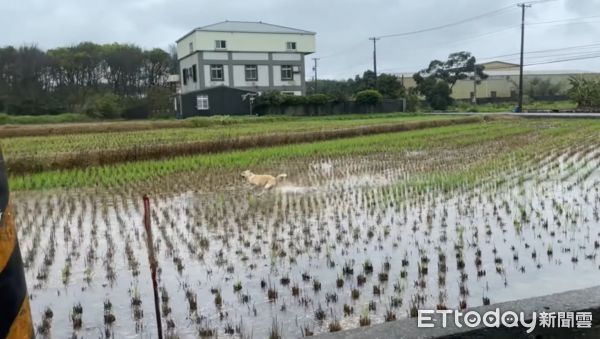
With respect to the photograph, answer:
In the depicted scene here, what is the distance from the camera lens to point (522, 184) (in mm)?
8133

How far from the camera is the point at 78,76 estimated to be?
47.3 metres

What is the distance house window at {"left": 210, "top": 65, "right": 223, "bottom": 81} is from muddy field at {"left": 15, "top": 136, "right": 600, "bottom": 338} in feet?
112

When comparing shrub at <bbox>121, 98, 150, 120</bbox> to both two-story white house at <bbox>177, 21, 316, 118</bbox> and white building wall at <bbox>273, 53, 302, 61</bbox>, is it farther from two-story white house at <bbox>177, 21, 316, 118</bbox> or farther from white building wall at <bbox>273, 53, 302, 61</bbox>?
white building wall at <bbox>273, 53, 302, 61</bbox>

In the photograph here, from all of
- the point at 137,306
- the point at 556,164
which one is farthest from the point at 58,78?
the point at 137,306

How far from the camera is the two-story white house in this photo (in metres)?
41.0

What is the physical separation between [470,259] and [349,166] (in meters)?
6.91

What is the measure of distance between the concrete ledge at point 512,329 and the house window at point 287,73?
4212 centimetres

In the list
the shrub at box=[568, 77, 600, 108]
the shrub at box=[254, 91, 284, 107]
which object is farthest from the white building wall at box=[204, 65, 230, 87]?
the shrub at box=[568, 77, 600, 108]

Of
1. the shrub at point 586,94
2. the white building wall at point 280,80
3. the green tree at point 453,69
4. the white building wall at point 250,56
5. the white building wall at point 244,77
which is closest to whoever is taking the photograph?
the shrub at point 586,94

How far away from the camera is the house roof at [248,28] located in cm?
4138

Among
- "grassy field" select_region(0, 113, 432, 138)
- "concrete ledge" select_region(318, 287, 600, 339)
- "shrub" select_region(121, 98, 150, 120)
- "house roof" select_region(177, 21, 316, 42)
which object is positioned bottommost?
"concrete ledge" select_region(318, 287, 600, 339)

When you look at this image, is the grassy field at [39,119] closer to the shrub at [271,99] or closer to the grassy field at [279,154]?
the shrub at [271,99]

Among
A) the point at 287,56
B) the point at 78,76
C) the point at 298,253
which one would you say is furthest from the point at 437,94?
the point at 298,253

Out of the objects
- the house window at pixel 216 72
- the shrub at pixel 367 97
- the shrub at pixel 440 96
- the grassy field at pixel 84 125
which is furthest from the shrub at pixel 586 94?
the house window at pixel 216 72
